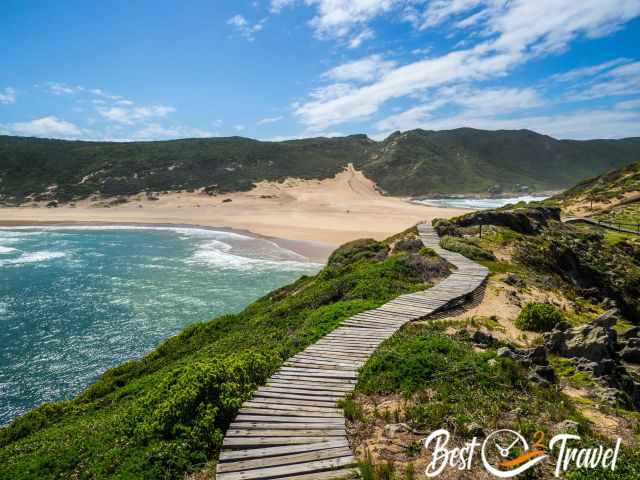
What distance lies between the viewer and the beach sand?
5853 centimetres

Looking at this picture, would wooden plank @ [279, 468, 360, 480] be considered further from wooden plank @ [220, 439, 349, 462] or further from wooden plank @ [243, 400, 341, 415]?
wooden plank @ [243, 400, 341, 415]

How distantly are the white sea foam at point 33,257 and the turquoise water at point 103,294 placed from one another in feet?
0.36

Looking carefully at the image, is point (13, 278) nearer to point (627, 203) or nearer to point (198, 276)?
point (198, 276)

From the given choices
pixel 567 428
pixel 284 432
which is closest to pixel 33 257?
pixel 284 432

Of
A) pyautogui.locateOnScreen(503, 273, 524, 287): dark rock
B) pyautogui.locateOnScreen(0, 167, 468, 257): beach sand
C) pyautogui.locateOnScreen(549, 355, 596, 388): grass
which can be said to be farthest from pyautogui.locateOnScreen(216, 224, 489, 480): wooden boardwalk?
pyautogui.locateOnScreen(0, 167, 468, 257): beach sand

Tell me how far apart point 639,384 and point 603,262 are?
20640mm

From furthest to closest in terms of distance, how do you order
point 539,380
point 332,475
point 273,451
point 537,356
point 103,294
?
point 103,294, point 537,356, point 539,380, point 273,451, point 332,475

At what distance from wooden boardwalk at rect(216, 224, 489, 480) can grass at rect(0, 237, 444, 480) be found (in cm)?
43

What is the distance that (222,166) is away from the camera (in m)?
114

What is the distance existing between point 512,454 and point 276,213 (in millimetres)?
72462

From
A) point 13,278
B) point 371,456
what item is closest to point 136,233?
point 13,278

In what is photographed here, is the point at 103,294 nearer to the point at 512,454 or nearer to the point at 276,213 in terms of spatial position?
the point at 512,454

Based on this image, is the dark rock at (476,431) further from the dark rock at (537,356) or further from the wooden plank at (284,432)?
the dark rock at (537,356)

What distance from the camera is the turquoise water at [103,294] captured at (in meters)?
20.0
